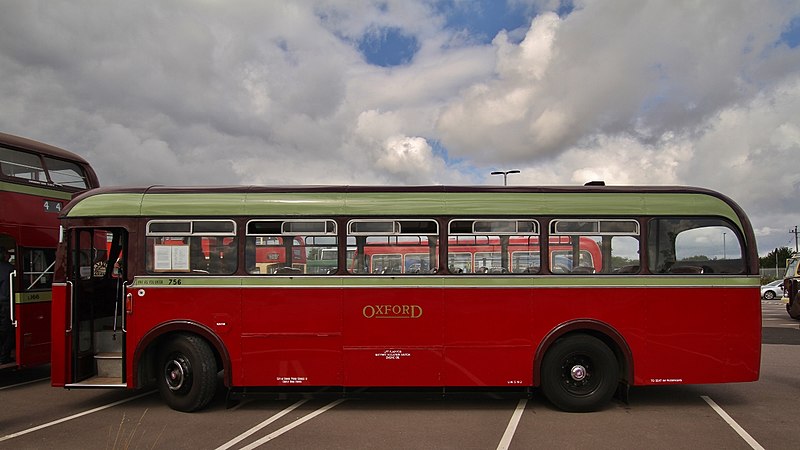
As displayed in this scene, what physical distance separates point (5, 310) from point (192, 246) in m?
4.25

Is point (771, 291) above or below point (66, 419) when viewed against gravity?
below

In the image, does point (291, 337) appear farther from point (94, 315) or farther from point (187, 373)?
point (94, 315)

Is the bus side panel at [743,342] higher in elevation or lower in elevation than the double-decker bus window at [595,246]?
lower

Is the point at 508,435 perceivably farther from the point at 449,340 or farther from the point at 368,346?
the point at 368,346

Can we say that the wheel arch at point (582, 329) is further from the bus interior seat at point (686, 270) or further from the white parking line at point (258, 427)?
the white parking line at point (258, 427)

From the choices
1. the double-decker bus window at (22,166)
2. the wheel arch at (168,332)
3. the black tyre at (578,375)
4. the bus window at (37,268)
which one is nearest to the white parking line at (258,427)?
the wheel arch at (168,332)

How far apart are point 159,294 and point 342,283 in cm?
252

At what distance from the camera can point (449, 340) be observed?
275 inches

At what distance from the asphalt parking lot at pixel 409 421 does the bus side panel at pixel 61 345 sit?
0.51m

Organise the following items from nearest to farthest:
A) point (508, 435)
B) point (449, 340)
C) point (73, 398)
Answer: point (508, 435)
point (449, 340)
point (73, 398)

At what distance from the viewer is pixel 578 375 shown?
275 inches

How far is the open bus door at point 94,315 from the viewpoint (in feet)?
23.7

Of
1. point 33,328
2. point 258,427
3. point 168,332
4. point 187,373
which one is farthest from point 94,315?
point 258,427

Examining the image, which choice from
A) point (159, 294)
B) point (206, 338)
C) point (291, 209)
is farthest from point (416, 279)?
point (159, 294)
